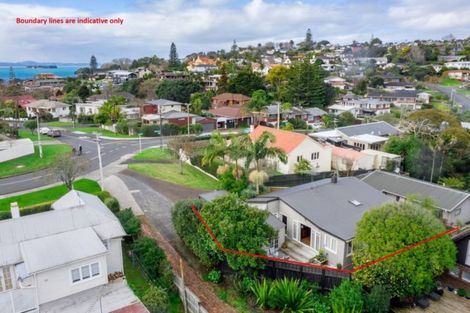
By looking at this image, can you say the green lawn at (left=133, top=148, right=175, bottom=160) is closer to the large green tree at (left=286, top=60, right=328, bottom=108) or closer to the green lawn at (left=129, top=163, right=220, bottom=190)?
the green lawn at (left=129, top=163, right=220, bottom=190)

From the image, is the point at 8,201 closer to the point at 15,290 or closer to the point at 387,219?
the point at 15,290

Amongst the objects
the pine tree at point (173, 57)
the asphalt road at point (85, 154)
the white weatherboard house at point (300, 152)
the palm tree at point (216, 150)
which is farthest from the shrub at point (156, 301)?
the pine tree at point (173, 57)

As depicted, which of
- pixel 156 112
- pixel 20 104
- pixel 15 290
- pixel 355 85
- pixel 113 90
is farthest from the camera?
pixel 355 85

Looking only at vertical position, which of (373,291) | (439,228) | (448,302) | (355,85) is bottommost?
(448,302)

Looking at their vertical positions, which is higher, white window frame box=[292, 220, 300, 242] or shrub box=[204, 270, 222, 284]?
white window frame box=[292, 220, 300, 242]

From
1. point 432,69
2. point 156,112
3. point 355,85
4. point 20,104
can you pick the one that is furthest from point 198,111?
point 432,69

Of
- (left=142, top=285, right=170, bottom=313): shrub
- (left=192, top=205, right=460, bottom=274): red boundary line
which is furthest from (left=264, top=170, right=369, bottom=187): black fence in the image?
(left=142, top=285, right=170, bottom=313): shrub
